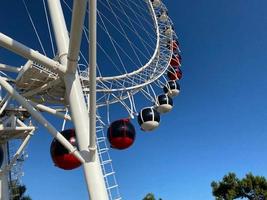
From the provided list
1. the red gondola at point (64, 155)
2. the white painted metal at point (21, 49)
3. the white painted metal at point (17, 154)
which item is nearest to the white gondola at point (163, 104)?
the white painted metal at point (17, 154)

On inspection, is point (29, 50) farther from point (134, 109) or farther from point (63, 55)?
point (134, 109)

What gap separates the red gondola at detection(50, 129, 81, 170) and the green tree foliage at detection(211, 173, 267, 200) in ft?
120

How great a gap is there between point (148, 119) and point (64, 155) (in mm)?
4546

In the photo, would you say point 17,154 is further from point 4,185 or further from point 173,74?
point 173,74

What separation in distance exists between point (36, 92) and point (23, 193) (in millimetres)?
33903

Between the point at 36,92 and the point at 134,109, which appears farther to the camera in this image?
the point at 134,109

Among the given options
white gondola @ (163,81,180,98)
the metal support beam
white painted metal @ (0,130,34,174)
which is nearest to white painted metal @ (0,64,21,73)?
white painted metal @ (0,130,34,174)

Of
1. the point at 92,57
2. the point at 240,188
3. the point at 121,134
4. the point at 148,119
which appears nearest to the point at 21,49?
the point at 92,57

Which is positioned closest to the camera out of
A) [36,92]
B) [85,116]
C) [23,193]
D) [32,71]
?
[85,116]

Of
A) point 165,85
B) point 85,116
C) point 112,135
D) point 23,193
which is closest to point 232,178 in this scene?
point 23,193

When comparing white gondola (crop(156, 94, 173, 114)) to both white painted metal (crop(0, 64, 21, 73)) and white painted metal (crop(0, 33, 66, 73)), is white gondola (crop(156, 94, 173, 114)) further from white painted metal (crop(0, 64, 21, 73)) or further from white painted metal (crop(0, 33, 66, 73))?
white painted metal (crop(0, 33, 66, 73))

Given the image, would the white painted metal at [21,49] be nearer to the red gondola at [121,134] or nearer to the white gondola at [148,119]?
the red gondola at [121,134]

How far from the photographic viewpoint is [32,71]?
1388 centimetres

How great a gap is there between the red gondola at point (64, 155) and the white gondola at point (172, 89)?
10818 mm
